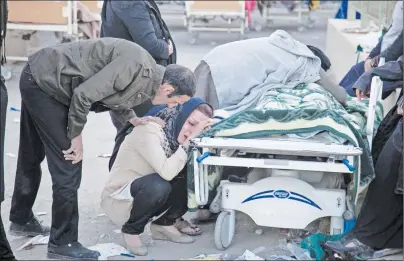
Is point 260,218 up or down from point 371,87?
down

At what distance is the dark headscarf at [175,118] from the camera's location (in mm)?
4215

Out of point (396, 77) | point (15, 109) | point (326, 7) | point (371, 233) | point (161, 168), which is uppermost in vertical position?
point (396, 77)

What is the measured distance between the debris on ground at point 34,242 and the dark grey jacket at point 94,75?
75 cm

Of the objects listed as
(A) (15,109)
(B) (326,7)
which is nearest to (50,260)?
(A) (15,109)

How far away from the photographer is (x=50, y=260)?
4070 millimetres

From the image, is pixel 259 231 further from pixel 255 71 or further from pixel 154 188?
pixel 255 71

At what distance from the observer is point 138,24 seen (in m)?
5.12

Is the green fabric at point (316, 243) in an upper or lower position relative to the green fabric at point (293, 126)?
Answer: lower

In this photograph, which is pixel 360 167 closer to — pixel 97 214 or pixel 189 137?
pixel 189 137

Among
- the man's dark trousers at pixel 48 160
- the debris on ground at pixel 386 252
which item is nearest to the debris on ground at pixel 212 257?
the man's dark trousers at pixel 48 160

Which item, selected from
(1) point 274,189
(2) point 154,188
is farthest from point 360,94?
(2) point 154,188

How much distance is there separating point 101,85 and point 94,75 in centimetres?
9

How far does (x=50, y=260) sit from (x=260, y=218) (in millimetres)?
1148

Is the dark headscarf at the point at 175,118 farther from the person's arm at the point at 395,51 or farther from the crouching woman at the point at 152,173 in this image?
the person's arm at the point at 395,51
